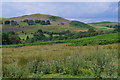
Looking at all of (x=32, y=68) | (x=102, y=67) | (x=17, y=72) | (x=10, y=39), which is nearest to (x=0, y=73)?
(x=17, y=72)

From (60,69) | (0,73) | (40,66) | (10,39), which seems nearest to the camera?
(0,73)

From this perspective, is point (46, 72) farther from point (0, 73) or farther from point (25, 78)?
point (0, 73)

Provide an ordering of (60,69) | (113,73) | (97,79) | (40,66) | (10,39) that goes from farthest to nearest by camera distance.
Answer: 1. (10,39)
2. (40,66)
3. (60,69)
4. (113,73)
5. (97,79)

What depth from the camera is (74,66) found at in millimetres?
6441

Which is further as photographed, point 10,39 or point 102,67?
point 10,39

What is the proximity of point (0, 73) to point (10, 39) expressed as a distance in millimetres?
48112

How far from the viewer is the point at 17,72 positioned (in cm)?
576

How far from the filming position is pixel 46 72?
22.3 ft

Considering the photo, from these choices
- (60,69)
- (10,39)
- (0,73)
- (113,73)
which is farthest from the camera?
(10,39)

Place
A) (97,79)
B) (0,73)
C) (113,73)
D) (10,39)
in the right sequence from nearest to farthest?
(97,79) < (113,73) < (0,73) < (10,39)

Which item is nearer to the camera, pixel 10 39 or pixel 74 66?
pixel 74 66

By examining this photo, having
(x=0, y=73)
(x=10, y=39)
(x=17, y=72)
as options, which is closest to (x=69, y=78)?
(x=17, y=72)

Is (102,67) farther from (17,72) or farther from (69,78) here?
(17,72)

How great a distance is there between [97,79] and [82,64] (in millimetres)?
1752
